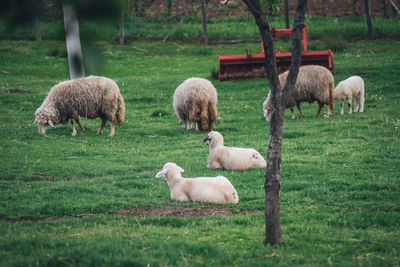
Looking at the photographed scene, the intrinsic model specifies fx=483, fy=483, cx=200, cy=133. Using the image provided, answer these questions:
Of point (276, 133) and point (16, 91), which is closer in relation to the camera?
point (276, 133)

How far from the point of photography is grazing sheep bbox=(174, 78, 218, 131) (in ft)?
43.6

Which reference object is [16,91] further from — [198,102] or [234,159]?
[234,159]

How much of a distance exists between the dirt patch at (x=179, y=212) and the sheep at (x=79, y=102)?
7.16 metres

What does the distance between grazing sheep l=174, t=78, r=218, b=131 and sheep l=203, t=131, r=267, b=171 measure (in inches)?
165

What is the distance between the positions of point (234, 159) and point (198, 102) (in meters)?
4.62

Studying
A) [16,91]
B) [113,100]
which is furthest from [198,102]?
[16,91]

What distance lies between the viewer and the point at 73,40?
254cm

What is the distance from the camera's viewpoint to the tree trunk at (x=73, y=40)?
2.39 m

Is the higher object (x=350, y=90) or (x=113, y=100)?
(x=113, y=100)

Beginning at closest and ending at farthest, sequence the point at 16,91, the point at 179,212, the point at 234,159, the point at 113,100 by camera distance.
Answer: the point at 179,212 < the point at 234,159 < the point at 113,100 < the point at 16,91

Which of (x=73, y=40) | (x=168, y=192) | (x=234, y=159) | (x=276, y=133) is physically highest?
(x=73, y=40)

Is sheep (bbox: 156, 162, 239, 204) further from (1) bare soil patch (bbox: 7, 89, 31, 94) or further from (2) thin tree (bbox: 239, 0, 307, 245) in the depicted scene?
(1) bare soil patch (bbox: 7, 89, 31, 94)

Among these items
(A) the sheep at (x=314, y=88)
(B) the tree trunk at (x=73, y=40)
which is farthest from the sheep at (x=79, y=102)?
(B) the tree trunk at (x=73, y=40)

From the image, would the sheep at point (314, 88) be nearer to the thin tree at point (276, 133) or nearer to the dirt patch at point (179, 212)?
the dirt patch at point (179, 212)
